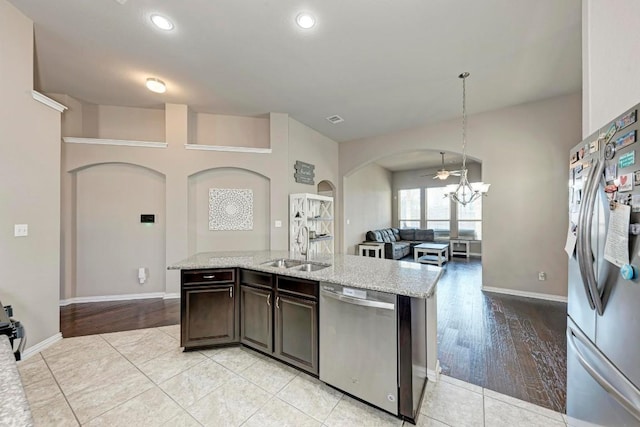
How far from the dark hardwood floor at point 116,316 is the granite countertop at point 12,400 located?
2.65 meters

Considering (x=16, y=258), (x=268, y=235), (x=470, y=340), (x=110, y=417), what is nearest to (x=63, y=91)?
(x=16, y=258)

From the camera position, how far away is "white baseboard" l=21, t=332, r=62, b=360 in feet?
7.71

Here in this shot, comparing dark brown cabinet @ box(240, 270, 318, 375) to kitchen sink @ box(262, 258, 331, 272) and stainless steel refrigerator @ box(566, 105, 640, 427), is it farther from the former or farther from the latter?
stainless steel refrigerator @ box(566, 105, 640, 427)

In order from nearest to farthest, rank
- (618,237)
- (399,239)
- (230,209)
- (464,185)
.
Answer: (618,237), (464,185), (230,209), (399,239)

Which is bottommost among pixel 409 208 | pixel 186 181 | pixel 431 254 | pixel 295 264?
pixel 431 254

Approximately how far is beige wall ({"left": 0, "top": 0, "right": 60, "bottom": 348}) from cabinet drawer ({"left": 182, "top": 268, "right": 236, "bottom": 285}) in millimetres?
1544

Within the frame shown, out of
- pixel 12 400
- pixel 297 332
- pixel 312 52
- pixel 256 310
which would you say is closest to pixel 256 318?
pixel 256 310

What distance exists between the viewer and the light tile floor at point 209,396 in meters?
1.65

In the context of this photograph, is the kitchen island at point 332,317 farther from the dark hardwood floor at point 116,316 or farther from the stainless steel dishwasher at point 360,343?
the dark hardwood floor at point 116,316

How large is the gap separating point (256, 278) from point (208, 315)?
64cm

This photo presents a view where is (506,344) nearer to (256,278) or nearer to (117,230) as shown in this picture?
(256,278)

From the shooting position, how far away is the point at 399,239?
889cm

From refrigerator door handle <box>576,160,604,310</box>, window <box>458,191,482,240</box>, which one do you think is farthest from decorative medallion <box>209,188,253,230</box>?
window <box>458,191,482,240</box>

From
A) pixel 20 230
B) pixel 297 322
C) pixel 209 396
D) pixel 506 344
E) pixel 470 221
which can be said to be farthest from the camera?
pixel 470 221
